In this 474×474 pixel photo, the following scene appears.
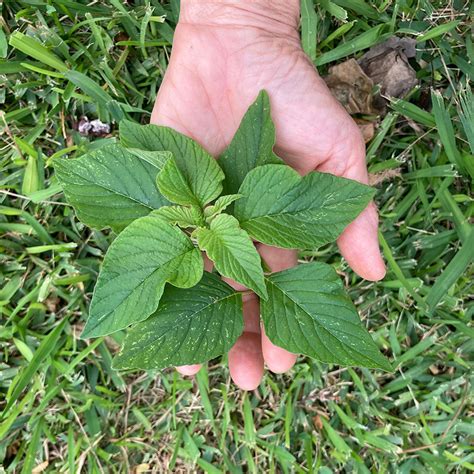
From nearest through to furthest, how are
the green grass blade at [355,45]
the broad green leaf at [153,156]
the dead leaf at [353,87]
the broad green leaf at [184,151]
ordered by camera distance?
the broad green leaf at [153,156] < the broad green leaf at [184,151] < the green grass blade at [355,45] < the dead leaf at [353,87]

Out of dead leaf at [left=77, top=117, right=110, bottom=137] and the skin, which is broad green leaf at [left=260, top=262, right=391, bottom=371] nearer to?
the skin

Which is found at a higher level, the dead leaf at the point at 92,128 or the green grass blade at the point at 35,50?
the green grass blade at the point at 35,50

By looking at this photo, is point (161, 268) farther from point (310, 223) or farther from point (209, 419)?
point (209, 419)

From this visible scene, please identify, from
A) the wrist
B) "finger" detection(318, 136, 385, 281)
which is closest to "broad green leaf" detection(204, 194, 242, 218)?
"finger" detection(318, 136, 385, 281)

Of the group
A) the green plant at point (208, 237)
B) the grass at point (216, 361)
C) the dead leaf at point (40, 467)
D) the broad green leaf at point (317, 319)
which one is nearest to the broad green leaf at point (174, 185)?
the green plant at point (208, 237)

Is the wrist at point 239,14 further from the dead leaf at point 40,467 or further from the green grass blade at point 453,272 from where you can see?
the dead leaf at point 40,467

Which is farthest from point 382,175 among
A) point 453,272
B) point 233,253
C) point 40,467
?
point 40,467

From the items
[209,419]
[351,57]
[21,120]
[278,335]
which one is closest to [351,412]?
[209,419]
